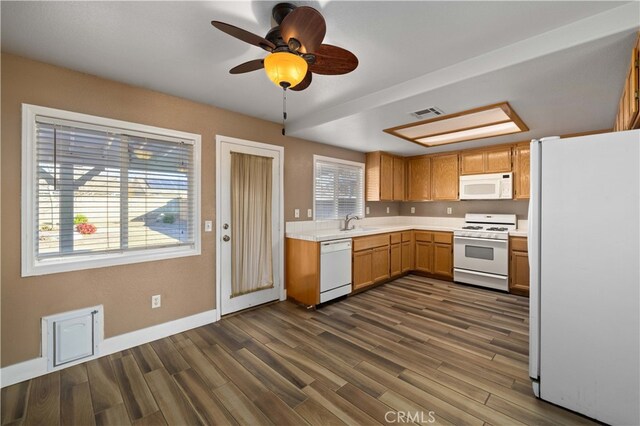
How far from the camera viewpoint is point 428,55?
2072 millimetres

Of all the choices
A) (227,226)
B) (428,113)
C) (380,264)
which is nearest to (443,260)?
(380,264)

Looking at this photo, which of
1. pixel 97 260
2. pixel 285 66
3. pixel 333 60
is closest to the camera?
pixel 285 66

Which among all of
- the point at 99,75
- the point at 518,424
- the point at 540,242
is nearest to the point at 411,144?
the point at 540,242

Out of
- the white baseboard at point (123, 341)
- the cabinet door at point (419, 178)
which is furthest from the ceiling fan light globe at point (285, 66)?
the cabinet door at point (419, 178)

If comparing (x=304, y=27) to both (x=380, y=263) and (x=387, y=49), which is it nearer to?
(x=387, y=49)

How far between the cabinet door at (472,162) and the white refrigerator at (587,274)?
2.97 meters

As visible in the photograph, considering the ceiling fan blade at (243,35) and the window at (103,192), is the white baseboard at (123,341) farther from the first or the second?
the ceiling fan blade at (243,35)

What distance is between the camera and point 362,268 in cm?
413

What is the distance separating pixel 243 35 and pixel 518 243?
4.44m

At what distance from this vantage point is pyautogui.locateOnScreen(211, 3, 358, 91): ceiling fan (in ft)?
4.49

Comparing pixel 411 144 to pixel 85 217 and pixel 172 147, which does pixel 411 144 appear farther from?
pixel 85 217

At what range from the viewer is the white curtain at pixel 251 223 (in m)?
3.33

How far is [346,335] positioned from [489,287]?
2.76m

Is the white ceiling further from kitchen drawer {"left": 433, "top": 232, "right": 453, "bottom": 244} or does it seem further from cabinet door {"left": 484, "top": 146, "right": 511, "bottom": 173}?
kitchen drawer {"left": 433, "top": 232, "right": 453, "bottom": 244}
